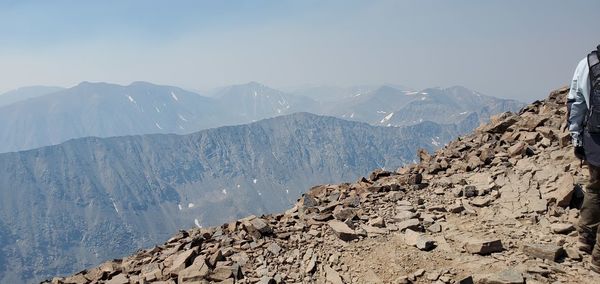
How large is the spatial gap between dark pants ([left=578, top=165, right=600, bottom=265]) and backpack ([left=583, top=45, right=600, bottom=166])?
34 cm

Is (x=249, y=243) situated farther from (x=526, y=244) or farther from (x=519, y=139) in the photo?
(x=519, y=139)

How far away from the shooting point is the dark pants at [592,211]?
24.0 feet

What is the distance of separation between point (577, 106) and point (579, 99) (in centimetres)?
13

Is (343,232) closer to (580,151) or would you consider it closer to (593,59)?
(580,151)

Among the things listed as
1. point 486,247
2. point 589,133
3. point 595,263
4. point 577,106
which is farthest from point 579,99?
point 486,247

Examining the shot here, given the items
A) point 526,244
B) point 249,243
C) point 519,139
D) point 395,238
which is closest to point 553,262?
point 526,244

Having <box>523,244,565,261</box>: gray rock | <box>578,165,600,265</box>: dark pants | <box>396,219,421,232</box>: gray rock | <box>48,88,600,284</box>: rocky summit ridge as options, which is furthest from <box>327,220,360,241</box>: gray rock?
<box>578,165,600,265</box>: dark pants

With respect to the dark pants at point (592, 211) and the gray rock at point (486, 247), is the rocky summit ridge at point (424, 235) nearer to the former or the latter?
the gray rock at point (486, 247)

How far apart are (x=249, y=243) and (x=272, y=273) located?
190cm

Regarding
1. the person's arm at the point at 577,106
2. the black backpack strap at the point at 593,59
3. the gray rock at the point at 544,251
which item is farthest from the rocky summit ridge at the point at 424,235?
the black backpack strap at the point at 593,59

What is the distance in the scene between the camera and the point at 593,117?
22.7ft

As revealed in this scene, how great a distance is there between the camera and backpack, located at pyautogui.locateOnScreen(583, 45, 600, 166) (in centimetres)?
679

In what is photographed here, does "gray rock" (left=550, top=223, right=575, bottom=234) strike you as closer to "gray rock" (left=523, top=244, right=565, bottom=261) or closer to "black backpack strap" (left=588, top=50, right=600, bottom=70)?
"gray rock" (left=523, top=244, right=565, bottom=261)

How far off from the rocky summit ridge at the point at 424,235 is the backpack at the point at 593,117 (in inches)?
77.7
